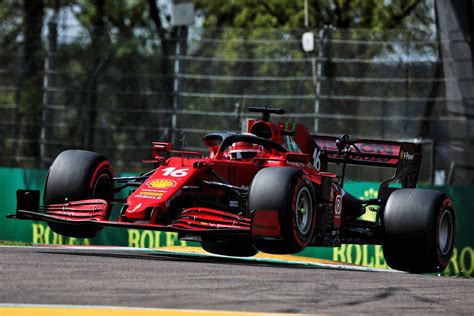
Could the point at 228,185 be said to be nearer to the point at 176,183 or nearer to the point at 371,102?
the point at 176,183

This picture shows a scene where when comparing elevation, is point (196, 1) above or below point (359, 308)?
above

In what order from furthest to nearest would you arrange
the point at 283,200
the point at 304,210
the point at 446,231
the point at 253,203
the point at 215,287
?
the point at 446,231
the point at 304,210
the point at 253,203
the point at 283,200
the point at 215,287

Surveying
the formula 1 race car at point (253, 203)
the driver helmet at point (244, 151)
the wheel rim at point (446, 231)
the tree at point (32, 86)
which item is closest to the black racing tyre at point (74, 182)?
the formula 1 race car at point (253, 203)

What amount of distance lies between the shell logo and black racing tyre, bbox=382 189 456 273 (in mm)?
2238

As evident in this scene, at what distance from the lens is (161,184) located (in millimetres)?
10930

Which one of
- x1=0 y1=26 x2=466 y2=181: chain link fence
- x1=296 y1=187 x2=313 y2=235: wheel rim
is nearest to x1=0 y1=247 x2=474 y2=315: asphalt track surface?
x1=296 y1=187 x2=313 y2=235: wheel rim

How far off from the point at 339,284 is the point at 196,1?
1198 inches

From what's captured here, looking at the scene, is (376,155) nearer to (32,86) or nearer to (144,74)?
(144,74)

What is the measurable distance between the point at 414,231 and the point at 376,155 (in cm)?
174

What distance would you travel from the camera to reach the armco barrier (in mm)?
14070

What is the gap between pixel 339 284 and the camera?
8.94m

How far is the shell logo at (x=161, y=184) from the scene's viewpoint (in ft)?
35.7

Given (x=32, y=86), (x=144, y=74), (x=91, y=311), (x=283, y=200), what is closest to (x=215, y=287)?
(x=91, y=311)

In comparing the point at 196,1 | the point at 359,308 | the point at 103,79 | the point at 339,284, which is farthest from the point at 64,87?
the point at 196,1
